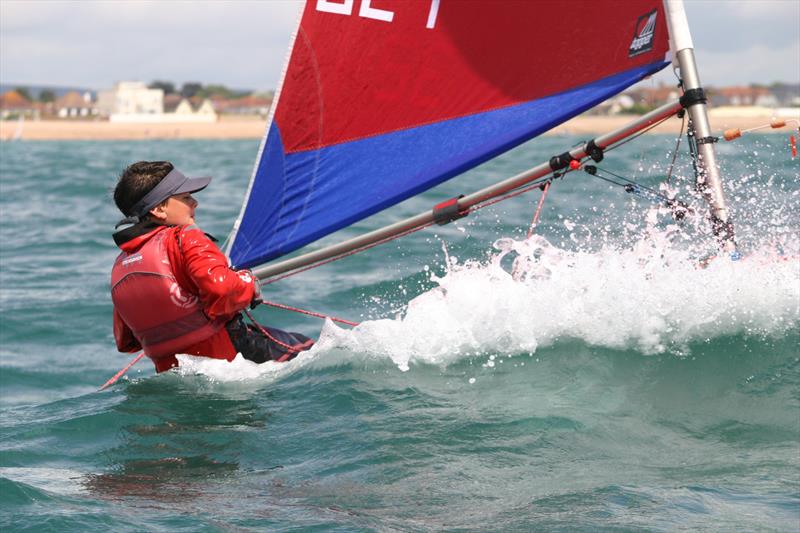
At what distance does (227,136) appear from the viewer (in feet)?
273

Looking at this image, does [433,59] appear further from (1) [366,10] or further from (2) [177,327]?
(2) [177,327]

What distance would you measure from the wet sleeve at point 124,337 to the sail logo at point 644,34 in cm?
283

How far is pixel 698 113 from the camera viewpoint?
4.98 m

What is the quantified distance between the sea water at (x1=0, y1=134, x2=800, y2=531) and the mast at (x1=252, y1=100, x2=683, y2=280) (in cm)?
31

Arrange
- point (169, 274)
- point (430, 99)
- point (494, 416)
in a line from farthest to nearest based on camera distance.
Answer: point (430, 99), point (169, 274), point (494, 416)

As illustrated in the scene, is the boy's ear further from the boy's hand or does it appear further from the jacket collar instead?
the boy's hand

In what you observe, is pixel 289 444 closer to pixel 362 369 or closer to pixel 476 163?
pixel 362 369

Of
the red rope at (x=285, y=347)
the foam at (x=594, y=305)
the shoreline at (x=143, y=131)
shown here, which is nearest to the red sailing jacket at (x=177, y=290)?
the red rope at (x=285, y=347)

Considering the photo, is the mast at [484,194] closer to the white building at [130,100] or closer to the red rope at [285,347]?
the red rope at [285,347]

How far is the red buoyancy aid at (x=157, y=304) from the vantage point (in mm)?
4887

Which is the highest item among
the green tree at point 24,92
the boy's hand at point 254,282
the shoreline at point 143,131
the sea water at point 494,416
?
the green tree at point 24,92

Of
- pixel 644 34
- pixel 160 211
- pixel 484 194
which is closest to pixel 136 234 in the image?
pixel 160 211

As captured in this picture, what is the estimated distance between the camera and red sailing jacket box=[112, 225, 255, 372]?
480 cm

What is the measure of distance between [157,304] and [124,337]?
493 mm
